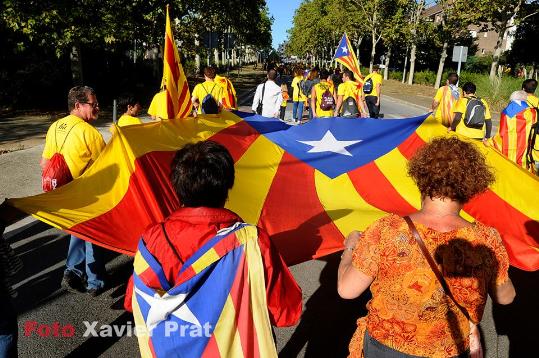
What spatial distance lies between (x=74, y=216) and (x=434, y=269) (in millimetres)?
2207

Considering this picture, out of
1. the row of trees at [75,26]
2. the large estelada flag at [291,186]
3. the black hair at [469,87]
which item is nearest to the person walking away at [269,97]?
the black hair at [469,87]

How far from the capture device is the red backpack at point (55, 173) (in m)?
3.62

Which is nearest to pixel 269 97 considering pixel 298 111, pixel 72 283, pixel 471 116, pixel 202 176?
pixel 298 111

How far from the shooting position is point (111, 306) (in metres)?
4.05

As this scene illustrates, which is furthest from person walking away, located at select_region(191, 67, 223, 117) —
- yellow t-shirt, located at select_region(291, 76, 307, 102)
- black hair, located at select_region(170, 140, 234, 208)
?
yellow t-shirt, located at select_region(291, 76, 307, 102)

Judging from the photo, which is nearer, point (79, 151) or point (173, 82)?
point (79, 151)

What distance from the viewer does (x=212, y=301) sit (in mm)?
1830

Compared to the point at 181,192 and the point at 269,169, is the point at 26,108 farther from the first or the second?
the point at 181,192

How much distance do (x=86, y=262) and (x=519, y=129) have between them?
6.21m

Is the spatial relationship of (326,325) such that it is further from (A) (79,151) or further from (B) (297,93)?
(B) (297,93)

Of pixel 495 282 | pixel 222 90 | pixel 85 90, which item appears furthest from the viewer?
pixel 222 90

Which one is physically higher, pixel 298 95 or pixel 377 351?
pixel 298 95

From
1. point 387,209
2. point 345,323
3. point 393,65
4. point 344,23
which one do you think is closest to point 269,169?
point 387,209

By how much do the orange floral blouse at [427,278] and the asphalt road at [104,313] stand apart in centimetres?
172
